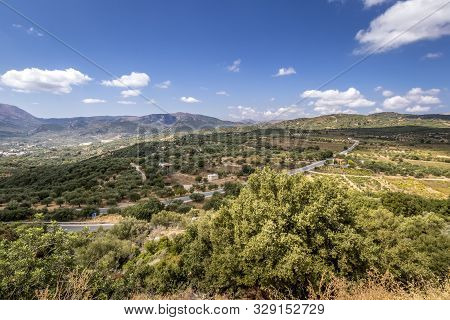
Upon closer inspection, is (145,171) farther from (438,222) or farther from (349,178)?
(438,222)

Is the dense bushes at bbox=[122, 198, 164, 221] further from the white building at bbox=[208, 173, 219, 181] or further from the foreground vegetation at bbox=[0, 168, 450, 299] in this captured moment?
the white building at bbox=[208, 173, 219, 181]

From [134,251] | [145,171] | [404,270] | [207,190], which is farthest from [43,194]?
[404,270]

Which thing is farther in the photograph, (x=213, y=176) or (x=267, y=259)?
(x=213, y=176)

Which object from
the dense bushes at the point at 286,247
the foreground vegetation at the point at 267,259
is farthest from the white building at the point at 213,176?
the dense bushes at the point at 286,247

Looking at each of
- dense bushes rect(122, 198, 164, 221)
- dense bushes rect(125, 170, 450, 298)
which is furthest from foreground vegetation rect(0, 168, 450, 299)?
dense bushes rect(122, 198, 164, 221)

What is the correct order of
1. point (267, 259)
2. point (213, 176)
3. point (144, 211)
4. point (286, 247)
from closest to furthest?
point (286, 247) → point (267, 259) → point (144, 211) → point (213, 176)

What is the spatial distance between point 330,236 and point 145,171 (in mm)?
70879

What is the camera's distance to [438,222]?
2920cm

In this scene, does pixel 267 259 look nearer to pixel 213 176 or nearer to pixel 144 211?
pixel 144 211

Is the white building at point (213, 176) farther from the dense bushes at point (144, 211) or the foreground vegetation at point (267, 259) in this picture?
the foreground vegetation at point (267, 259)

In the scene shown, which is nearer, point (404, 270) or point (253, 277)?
point (253, 277)

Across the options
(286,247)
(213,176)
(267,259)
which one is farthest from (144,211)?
(286,247)

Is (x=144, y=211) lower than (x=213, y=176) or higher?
higher
